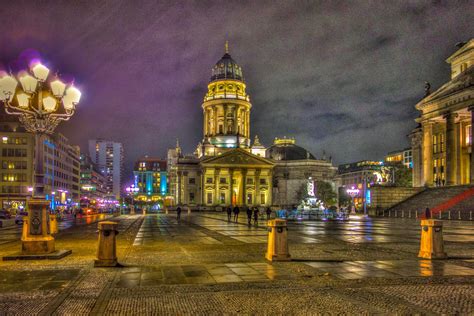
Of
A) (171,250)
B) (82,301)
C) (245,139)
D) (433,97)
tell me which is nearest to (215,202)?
(245,139)

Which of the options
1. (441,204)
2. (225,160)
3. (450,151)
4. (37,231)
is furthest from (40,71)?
(225,160)

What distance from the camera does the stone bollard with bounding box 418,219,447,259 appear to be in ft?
50.9

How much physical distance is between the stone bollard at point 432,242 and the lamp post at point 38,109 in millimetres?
13052

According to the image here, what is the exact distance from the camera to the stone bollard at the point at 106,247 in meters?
13.7

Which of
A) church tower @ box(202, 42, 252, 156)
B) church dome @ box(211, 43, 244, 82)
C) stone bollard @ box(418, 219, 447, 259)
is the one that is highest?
church dome @ box(211, 43, 244, 82)

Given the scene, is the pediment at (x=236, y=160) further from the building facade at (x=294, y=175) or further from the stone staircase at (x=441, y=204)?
the stone staircase at (x=441, y=204)

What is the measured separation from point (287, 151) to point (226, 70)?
1243 inches

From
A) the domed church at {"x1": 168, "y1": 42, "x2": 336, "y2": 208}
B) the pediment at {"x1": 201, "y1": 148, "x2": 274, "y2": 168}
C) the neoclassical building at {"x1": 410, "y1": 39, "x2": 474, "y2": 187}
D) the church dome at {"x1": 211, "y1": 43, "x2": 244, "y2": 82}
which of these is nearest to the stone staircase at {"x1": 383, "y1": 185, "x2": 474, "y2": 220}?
the neoclassical building at {"x1": 410, "y1": 39, "x2": 474, "y2": 187}

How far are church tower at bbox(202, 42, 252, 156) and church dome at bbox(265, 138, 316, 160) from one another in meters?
14.2

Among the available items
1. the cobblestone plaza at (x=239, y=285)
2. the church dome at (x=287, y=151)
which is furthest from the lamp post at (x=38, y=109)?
the church dome at (x=287, y=151)

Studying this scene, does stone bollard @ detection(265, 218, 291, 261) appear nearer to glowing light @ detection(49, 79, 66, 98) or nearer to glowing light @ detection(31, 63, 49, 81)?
glowing light @ detection(49, 79, 66, 98)

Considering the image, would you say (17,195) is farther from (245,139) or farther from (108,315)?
(108,315)

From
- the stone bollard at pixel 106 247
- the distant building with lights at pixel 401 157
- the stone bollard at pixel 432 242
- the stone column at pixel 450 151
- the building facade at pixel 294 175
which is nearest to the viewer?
the stone bollard at pixel 106 247

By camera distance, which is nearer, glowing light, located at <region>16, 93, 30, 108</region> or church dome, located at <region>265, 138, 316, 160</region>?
glowing light, located at <region>16, 93, 30, 108</region>
